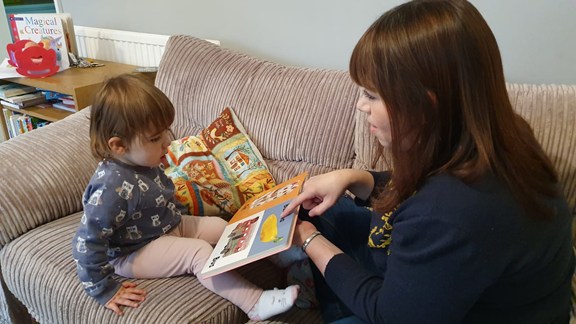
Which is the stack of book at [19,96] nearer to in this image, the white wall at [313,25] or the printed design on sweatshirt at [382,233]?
the white wall at [313,25]

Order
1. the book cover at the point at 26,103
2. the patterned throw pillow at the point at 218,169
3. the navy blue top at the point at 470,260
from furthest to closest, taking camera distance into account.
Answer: the book cover at the point at 26,103 → the patterned throw pillow at the point at 218,169 → the navy blue top at the point at 470,260

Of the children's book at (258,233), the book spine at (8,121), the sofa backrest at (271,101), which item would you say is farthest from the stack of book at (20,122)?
the children's book at (258,233)

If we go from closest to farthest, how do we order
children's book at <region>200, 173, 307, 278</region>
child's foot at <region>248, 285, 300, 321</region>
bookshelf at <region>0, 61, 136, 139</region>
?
children's book at <region>200, 173, 307, 278</region> < child's foot at <region>248, 285, 300, 321</region> < bookshelf at <region>0, 61, 136, 139</region>

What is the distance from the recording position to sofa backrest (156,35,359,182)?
153cm

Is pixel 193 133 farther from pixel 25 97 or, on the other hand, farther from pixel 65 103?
pixel 25 97

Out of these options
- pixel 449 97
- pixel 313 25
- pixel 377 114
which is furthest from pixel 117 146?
pixel 313 25

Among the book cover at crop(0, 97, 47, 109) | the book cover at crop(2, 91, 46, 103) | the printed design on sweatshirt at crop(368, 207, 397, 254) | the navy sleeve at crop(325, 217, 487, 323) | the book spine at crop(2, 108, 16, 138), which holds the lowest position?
the book spine at crop(2, 108, 16, 138)

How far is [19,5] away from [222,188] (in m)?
2.90

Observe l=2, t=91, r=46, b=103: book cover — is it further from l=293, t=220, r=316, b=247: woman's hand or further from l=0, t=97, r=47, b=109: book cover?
l=293, t=220, r=316, b=247: woman's hand

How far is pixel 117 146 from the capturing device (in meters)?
1.10

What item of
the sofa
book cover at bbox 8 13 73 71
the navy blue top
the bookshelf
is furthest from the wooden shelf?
the navy blue top

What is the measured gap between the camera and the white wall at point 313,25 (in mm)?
1445

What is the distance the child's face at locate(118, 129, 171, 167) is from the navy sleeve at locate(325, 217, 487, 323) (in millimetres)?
638

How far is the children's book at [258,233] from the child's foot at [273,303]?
0.16 meters
